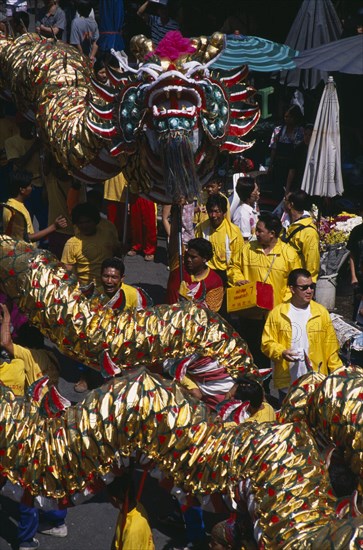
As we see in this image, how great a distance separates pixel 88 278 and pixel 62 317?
1.45 m

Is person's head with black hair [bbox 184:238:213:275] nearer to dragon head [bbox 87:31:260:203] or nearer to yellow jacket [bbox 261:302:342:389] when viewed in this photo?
dragon head [bbox 87:31:260:203]

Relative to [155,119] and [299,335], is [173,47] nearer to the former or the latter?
[155,119]

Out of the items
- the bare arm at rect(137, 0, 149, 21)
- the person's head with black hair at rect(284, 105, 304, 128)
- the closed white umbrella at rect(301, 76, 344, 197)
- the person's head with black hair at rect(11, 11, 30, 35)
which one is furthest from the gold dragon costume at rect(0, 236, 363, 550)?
the bare arm at rect(137, 0, 149, 21)

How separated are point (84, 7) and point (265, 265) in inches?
283

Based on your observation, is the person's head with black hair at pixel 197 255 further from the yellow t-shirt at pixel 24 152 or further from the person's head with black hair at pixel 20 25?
the person's head with black hair at pixel 20 25

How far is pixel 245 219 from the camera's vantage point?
31.7ft

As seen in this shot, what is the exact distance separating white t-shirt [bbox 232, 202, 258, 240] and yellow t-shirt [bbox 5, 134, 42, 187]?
1838mm

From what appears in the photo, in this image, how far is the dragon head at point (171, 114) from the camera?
735cm

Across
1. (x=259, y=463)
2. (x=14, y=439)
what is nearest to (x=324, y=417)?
(x=259, y=463)

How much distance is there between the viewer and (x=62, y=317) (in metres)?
6.82

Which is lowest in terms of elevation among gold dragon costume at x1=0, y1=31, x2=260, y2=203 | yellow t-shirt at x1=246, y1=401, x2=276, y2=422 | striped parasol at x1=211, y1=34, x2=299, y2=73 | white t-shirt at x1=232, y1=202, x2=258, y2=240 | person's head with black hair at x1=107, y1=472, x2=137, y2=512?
white t-shirt at x1=232, y1=202, x2=258, y2=240

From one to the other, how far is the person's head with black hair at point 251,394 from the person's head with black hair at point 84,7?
29.3 ft

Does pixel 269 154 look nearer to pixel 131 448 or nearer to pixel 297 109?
pixel 297 109

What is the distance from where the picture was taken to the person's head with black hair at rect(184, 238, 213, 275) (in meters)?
7.84
